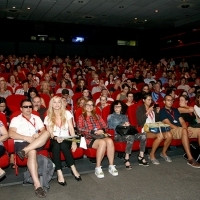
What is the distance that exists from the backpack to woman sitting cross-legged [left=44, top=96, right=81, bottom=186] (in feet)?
0.42

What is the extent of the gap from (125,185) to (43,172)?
1.01 meters

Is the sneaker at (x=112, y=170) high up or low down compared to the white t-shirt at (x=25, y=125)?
down

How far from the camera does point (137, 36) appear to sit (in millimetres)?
15391

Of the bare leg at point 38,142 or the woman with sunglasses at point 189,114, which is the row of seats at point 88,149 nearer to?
the bare leg at point 38,142

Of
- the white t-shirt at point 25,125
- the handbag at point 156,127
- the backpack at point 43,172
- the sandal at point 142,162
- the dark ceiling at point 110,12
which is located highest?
the dark ceiling at point 110,12

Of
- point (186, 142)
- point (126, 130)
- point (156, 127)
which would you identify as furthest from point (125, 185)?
point (186, 142)

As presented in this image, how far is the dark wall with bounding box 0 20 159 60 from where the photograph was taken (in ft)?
43.1

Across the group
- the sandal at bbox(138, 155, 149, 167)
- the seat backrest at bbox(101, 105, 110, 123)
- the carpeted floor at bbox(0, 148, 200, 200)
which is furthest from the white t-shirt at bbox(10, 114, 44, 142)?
the sandal at bbox(138, 155, 149, 167)

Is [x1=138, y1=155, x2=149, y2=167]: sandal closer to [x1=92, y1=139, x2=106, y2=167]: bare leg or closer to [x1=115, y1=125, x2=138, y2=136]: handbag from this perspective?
[x1=115, y1=125, x2=138, y2=136]: handbag

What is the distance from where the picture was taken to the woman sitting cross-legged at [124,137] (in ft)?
12.3

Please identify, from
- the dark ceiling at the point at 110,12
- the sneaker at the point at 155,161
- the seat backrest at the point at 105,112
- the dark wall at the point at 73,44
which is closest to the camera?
the sneaker at the point at 155,161

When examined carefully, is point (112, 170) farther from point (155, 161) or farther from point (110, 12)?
point (110, 12)

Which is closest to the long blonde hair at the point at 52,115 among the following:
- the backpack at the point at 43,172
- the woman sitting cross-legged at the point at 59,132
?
the woman sitting cross-legged at the point at 59,132

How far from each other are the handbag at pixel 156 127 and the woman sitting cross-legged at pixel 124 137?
173 mm
